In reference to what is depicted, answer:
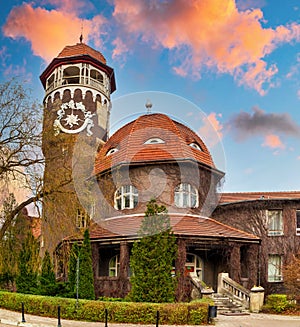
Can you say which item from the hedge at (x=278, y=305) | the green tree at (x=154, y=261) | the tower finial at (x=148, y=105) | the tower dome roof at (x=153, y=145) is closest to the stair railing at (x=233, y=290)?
the hedge at (x=278, y=305)

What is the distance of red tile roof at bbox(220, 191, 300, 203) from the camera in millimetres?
27369

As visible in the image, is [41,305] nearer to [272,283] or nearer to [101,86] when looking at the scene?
[272,283]

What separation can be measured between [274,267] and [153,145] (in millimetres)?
10192

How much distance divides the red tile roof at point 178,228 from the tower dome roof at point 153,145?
3.20m

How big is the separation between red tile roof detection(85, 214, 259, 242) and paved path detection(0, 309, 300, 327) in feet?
14.5

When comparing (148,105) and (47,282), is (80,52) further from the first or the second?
(47,282)

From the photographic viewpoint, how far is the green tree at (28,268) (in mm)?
19953

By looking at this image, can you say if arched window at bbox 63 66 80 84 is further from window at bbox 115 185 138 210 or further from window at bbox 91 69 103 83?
window at bbox 115 185 138 210

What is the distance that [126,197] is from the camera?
970 inches

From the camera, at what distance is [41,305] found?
16.2m

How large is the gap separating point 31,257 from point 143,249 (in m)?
6.25

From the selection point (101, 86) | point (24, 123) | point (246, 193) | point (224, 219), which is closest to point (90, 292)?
point (24, 123)

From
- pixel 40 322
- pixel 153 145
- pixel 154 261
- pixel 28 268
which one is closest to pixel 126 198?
pixel 153 145

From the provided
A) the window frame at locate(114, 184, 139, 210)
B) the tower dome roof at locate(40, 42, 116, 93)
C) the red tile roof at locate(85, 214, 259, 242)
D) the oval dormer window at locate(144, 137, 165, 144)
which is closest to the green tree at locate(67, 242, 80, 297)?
the red tile roof at locate(85, 214, 259, 242)
